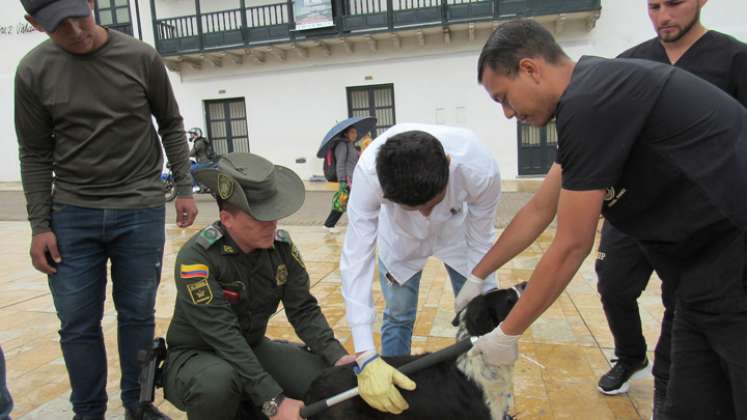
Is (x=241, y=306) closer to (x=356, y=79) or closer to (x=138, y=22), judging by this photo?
(x=356, y=79)

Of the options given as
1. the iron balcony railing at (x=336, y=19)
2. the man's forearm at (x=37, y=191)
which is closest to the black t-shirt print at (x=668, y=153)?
the man's forearm at (x=37, y=191)

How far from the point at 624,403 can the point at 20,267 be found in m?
6.37

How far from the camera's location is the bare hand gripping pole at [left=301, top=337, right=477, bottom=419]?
181 cm

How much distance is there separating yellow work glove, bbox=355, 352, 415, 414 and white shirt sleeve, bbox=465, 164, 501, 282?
0.94m

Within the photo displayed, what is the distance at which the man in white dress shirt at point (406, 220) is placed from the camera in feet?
6.10

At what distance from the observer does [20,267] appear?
19.7ft

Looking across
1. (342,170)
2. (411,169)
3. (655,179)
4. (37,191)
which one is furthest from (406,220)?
(342,170)

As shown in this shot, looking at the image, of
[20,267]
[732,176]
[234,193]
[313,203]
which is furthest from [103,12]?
[732,176]

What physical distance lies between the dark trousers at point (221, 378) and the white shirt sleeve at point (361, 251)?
1.07 ft

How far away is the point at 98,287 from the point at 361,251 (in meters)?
Answer: 1.18

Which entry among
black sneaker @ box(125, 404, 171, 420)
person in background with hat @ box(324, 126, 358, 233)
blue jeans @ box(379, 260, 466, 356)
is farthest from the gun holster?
person in background with hat @ box(324, 126, 358, 233)

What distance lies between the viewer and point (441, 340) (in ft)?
11.3

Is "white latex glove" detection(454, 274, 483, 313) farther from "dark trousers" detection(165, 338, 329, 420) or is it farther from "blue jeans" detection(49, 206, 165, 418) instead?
"blue jeans" detection(49, 206, 165, 418)

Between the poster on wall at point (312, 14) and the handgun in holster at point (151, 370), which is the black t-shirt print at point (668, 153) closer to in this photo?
the handgun in holster at point (151, 370)
